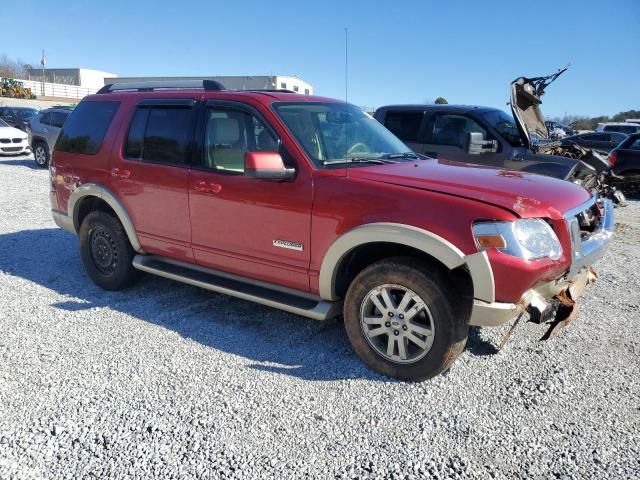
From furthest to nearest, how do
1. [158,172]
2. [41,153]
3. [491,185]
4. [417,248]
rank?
[41,153] < [158,172] < [491,185] < [417,248]

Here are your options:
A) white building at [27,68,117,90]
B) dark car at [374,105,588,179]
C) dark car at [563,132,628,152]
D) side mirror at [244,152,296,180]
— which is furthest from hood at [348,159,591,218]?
white building at [27,68,117,90]

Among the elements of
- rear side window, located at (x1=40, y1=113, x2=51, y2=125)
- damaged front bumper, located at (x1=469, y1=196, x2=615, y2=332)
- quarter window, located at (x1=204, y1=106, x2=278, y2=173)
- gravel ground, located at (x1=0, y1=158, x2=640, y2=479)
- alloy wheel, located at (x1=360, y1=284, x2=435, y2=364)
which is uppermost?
rear side window, located at (x1=40, y1=113, x2=51, y2=125)

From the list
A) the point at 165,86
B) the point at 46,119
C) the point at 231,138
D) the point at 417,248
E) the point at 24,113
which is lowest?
the point at 417,248

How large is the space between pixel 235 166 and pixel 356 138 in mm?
1029

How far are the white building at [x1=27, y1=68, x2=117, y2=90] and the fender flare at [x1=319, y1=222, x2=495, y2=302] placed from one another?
92295 millimetres

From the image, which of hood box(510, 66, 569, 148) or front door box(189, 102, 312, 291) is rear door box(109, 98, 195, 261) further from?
hood box(510, 66, 569, 148)

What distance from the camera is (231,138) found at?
13.7ft

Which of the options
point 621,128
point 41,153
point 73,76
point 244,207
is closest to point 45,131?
point 41,153

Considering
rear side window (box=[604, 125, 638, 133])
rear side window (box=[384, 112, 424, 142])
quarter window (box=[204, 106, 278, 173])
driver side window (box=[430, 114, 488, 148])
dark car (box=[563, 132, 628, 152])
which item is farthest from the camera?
rear side window (box=[604, 125, 638, 133])

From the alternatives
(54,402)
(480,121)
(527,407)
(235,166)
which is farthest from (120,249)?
(480,121)

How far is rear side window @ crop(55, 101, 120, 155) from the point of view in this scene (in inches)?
197

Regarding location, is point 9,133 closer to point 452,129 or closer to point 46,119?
point 46,119

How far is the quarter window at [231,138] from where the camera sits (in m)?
4.00

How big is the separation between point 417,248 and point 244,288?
4.88 feet
